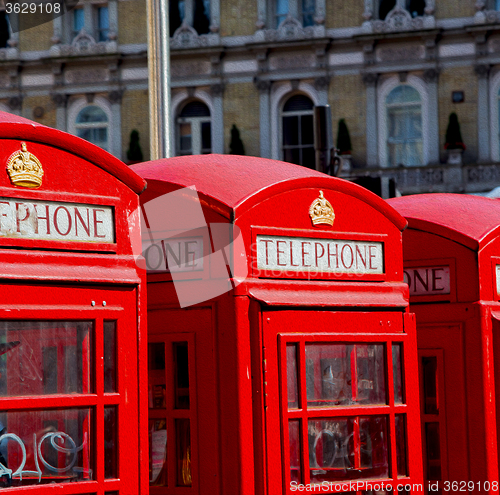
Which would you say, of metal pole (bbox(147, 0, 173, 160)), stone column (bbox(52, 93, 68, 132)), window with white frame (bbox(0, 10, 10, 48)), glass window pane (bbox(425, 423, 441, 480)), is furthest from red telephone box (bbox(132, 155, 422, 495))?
window with white frame (bbox(0, 10, 10, 48))

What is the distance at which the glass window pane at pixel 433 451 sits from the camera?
517 cm

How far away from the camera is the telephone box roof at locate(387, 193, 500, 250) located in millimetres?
4898

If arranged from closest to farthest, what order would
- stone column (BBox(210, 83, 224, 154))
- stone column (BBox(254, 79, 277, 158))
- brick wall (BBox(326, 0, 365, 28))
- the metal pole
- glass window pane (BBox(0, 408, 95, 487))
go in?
glass window pane (BBox(0, 408, 95, 487))
the metal pole
brick wall (BBox(326, 0, 365, 28))
stone column (BBox(254, 79, 277, 158))
stone column (BBox(210, 83, 224, 154))

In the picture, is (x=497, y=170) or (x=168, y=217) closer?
(x=168, y=217)

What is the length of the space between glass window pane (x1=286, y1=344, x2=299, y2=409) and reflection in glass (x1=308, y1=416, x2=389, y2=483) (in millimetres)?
107

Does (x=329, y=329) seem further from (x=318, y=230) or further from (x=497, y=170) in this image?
(x=497, y=170)

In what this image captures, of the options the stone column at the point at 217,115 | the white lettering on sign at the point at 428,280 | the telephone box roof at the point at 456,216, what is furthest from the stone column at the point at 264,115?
the white lettering on sign at the point at 428,280

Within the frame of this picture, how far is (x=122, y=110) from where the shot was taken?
28328mm

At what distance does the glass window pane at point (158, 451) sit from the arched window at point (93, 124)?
25094mm

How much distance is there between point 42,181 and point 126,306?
0.49m

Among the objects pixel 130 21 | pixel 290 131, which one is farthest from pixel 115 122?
pixel 290 131

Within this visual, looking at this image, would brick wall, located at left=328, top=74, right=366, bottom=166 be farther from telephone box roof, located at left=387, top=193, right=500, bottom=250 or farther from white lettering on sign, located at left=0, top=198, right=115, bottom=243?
white lettering on sign, located at left=0, top=198, right=115, bottom=243

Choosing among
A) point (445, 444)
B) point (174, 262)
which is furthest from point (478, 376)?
point (174, 262)

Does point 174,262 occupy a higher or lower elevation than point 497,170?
lower
